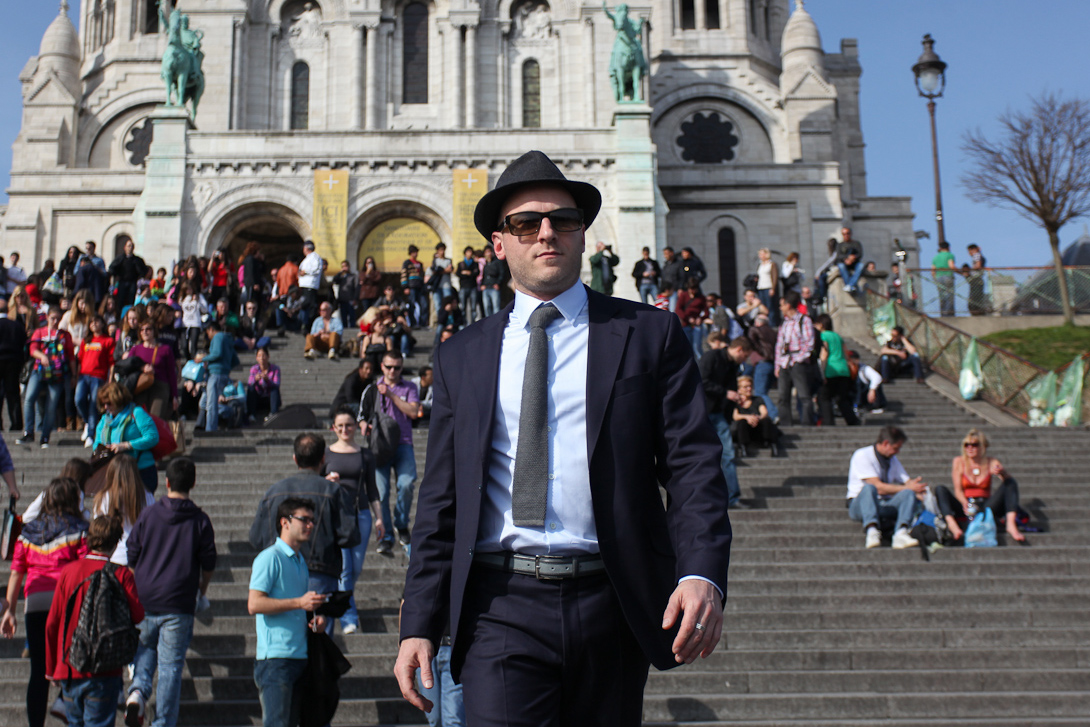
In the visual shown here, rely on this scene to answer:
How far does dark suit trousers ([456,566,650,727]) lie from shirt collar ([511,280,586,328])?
0.75 m

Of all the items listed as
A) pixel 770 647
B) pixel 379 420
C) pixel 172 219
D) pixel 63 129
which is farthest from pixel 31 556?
pixel 63 129

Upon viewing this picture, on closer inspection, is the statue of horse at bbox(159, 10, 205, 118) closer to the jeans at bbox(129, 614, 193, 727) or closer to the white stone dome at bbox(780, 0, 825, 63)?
the white stone dome at bbox(780, 0, 825, 63)

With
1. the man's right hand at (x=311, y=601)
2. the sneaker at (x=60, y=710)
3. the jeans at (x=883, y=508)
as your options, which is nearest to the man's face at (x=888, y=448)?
the jeans at (x=883, y=508)

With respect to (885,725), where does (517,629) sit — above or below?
above

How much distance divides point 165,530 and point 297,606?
1.21 m

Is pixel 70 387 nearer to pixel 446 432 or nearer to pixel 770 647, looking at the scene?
pixel 770 647

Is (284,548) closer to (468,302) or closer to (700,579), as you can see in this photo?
(700,579)

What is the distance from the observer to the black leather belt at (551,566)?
2.84m

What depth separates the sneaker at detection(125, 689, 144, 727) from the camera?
5.95 meters

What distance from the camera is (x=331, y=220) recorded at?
26250 millimetres

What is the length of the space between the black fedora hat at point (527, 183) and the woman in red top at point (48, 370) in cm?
1009

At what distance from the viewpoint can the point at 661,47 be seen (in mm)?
40656

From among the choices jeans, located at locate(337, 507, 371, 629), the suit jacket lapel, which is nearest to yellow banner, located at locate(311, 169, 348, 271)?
jeans, located at locate(337, 507, 371, 629)

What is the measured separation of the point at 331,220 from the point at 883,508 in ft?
62.1
